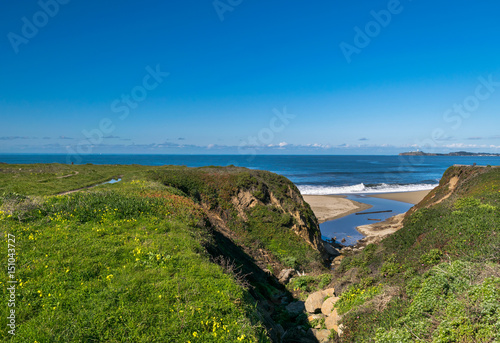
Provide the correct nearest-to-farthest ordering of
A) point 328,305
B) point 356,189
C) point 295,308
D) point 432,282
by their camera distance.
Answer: point 432,282 < point 328,305 < point 295,308 < point 356,189

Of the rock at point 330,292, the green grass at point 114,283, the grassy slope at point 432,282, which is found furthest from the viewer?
the rock at point 330,292

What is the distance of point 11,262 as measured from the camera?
7.97m

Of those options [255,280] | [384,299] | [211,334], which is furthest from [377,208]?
[211,334]

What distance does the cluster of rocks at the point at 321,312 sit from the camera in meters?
11.0

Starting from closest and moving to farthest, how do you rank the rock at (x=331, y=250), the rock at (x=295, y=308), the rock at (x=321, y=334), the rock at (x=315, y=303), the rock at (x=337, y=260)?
A: the rock at (x=321, y=334) < the rock at (x=315, y=303) < the rock at (x=295, y=308) < the rock at (x=337, y=260) < the rock at (x=331, y=250)

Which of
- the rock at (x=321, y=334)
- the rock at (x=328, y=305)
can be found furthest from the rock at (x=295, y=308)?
the rock at (x=321, y=334)

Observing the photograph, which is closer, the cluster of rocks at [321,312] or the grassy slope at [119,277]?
the grassy slope at [119,277]

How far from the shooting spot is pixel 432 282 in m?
8.91

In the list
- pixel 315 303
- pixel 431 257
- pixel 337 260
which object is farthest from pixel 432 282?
pixel 337 260

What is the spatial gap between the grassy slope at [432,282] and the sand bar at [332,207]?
23.8m

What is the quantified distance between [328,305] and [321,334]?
1615mm

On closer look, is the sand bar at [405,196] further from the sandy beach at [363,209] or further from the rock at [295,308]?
the rock at [295,308]

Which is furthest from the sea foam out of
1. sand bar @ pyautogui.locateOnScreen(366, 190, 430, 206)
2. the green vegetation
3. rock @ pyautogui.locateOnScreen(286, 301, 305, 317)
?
rock @ pyautogui.locateOnScreen(286, 301, 305, 317)

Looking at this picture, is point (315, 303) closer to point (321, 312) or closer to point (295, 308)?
point (321, 312)
